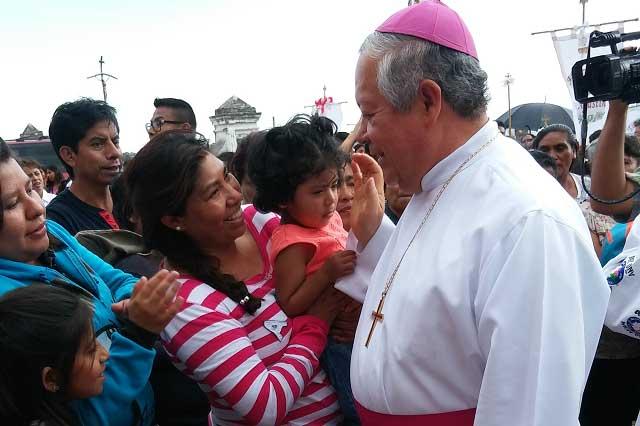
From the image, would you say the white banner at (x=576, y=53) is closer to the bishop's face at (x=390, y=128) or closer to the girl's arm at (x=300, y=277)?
the girl's arm at (x=300, y=277)

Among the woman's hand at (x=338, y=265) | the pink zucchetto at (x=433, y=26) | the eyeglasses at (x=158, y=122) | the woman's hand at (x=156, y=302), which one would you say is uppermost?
the pink zucchetto at (x=433, y=26)

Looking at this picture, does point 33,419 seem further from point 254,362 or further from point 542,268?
point 542,268

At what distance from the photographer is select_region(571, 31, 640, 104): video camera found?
207 centimetres

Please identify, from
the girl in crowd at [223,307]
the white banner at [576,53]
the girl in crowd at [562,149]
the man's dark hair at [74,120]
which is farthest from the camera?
the white banner at [576,53]

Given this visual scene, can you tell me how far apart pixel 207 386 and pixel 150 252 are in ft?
2.92

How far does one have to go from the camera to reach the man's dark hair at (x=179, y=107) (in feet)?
15.0

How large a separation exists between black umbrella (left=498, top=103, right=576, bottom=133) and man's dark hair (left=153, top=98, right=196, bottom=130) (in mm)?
12300

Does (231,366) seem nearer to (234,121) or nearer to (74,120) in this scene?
(74,120)

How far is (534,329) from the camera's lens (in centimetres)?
112

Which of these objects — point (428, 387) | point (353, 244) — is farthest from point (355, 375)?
point (353, 244)

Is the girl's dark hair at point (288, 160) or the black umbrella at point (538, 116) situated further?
the black umbrella at point (538, 116)

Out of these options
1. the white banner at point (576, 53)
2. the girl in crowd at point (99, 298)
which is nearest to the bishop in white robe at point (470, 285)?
the girl in crowd at point (99, 298)

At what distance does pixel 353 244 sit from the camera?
2.11 m

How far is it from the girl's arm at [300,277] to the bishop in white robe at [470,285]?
30 centimetres
